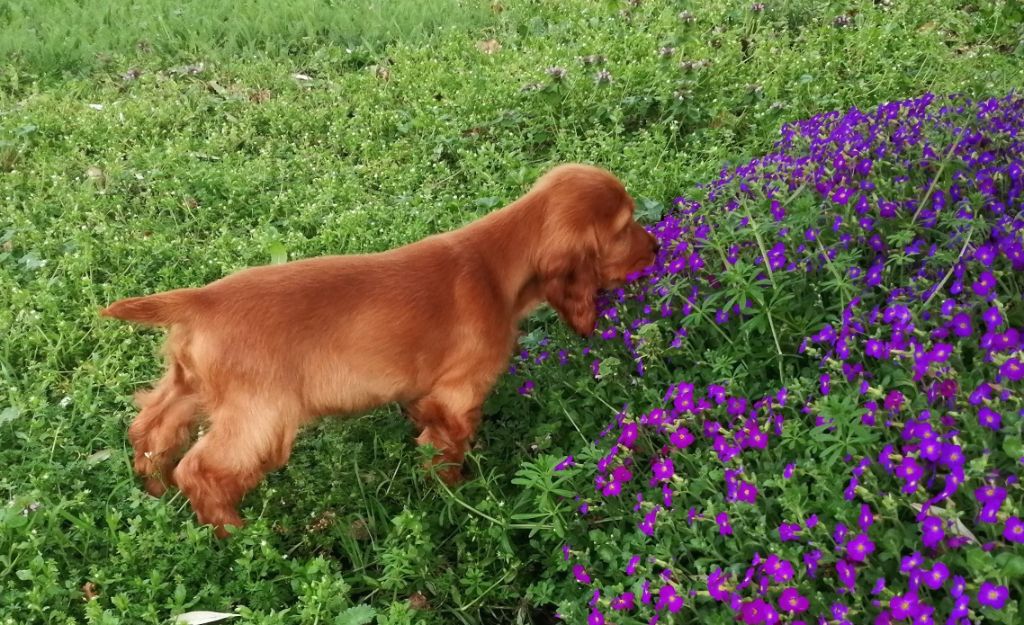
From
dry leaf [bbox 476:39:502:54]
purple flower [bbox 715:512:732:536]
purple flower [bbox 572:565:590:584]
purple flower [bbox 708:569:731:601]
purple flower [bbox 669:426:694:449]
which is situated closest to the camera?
purple flower [bbox 708:569:731:601]

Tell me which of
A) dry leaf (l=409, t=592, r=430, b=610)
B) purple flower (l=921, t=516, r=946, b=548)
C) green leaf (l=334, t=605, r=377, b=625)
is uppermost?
purple flower (l=921, t=516, r=946, b=548)

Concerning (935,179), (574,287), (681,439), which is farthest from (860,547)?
(574,287)

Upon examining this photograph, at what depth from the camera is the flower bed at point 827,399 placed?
85.0 inches

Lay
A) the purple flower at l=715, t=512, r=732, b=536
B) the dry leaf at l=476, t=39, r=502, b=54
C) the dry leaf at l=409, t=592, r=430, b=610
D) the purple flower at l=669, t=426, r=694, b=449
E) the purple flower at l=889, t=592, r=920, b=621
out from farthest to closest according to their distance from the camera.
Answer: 1. the dry leaf at l=476, t=39, r=502, b=54
2. the dry leaf at l=409, t=592, r=430, b=610
3. the purple flower at l=669, t=426, r=694, b=449
4. the purple flower at l=715, t=512, r=732, b=536
5. the purple flower at l=889, t=592, r=920, b=621

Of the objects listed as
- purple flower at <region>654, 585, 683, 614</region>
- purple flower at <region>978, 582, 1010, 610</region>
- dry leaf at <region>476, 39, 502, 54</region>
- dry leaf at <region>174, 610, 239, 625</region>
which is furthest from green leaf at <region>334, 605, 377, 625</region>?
dry leaf at <region>476, 39, 502, 54</region>

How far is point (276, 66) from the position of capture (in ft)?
22.8

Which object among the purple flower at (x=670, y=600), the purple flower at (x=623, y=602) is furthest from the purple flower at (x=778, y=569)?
the purple flower at (x=623, y=602)

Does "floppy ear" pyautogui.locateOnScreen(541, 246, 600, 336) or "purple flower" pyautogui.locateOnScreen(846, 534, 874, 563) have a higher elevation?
"purple flower" pyautogui.locateOnScreen(846, 534, 874, 563)

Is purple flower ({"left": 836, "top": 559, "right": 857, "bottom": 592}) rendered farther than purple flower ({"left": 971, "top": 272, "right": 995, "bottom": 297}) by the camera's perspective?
No

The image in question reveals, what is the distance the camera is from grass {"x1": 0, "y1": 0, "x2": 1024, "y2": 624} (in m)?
2.94

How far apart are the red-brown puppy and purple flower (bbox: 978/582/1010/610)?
181 cm

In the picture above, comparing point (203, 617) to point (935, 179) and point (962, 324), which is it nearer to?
point (962, 324)

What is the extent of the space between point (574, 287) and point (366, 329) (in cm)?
82

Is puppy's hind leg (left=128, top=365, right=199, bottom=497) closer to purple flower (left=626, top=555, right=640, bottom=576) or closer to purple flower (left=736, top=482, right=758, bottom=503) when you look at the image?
purple flower (left=626, top=555, right=640, bottom=576)
